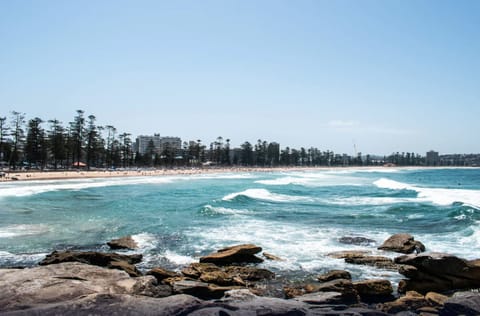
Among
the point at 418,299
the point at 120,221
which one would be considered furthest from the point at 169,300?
Result: the point at 120,221

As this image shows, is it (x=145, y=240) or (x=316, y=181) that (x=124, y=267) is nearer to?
(x=145, y=240)

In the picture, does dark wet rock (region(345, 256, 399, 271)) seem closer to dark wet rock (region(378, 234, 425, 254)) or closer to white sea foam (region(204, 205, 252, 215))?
dark wet rock (region(378, 234, 425, 254))

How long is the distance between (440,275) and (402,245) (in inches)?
159

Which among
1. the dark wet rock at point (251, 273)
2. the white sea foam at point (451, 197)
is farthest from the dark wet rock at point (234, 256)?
the white sea foam at point (451, 197)

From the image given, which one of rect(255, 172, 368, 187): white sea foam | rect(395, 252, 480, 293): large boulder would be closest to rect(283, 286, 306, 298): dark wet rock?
rect(395, 252, 480, 293): large boulder

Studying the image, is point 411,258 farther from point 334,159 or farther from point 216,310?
point 334,159

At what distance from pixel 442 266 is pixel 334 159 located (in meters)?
194

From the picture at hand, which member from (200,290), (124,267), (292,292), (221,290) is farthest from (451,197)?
Result: (124,267)

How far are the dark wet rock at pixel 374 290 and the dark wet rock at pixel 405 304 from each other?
0.53m

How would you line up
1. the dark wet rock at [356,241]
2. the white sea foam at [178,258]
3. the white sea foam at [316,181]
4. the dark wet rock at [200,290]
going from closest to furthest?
the dark wet rock at [200,290], the white sea foam at [178,258], the dark wet rock at [356,241], the white sea foam at [316,181]

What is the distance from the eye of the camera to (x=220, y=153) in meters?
140

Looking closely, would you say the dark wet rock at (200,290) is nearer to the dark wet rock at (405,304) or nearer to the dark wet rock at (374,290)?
the dark wet rock at (374,290)

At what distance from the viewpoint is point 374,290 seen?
9109mm

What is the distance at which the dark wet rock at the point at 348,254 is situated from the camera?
12531 millimetres
